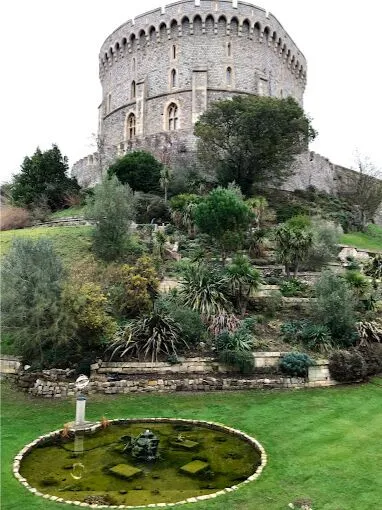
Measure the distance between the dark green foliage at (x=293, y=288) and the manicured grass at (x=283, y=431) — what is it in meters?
5.72

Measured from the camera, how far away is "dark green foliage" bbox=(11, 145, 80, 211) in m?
37.8

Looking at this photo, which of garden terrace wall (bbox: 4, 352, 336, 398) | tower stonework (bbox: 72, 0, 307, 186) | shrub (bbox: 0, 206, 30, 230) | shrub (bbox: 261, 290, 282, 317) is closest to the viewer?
garden terrace wall (bbox: 4, 352, 336, 398)

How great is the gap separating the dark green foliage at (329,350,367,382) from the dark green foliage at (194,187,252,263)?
8269 millimetres

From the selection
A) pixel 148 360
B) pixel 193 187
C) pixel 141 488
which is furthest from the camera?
pixel 193 187

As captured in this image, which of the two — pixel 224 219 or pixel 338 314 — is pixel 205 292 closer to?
pixel 338 314

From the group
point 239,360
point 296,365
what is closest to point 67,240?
point 239,360

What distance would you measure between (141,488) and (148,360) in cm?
725

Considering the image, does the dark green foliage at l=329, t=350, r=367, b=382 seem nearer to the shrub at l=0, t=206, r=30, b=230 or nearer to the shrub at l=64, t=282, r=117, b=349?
the shrub at l=64, t=282, r=117, b=349

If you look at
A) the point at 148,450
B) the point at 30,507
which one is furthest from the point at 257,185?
the point at 30,507

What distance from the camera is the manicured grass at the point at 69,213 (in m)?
34.4

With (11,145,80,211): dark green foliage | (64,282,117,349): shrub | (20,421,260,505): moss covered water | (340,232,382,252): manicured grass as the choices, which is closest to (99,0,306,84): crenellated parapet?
(11,145,80,211): dark green foliage

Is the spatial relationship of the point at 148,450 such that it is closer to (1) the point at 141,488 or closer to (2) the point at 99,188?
(1) the point at 141,488

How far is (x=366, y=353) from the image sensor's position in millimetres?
17047

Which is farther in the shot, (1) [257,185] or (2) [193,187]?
(1) [257,185]
